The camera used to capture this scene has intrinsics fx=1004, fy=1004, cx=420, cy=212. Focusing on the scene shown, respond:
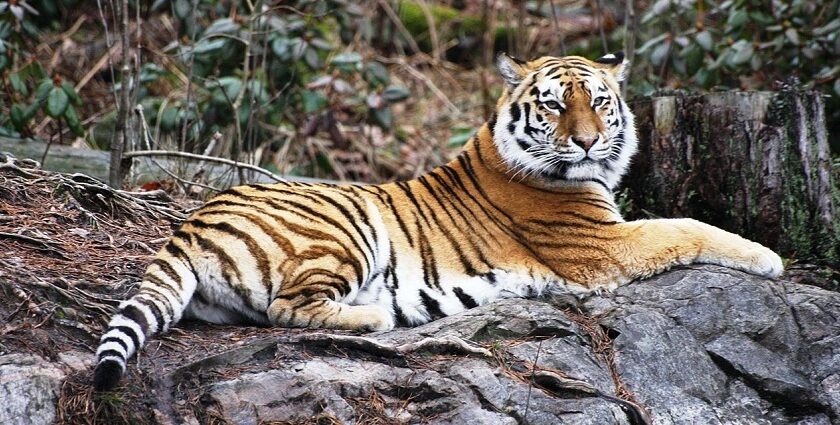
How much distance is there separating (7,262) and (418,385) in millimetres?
2096

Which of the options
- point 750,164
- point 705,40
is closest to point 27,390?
point 750,164

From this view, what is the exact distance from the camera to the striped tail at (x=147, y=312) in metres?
3.93

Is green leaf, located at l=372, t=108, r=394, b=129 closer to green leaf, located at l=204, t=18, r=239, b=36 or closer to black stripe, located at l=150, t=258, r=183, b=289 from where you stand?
green leaf, located at l=204, t=18, r=239, b=36

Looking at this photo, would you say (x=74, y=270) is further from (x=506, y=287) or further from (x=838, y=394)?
(x=838, y=394)

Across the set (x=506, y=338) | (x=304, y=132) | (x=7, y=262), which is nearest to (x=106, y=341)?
(x=7, y=262)

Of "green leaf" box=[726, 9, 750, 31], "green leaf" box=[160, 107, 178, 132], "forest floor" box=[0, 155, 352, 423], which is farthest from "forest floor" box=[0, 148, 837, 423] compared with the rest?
"green leaf" box=[726, 9, 750, 31]

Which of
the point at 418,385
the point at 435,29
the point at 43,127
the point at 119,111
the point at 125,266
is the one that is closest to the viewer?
the point at 418,385

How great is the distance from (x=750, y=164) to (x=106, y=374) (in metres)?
4.31

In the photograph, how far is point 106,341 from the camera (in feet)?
13.3

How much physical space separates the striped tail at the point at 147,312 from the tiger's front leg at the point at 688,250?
2.40 m

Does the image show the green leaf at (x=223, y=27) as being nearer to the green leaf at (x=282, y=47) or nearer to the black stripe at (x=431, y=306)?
the green leaf at (x=282, y=47)

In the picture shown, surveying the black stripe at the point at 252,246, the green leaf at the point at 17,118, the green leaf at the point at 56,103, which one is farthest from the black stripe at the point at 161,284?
the green leaf at the point at 17,118

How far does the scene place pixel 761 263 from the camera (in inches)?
213

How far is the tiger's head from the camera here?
5734 mm
